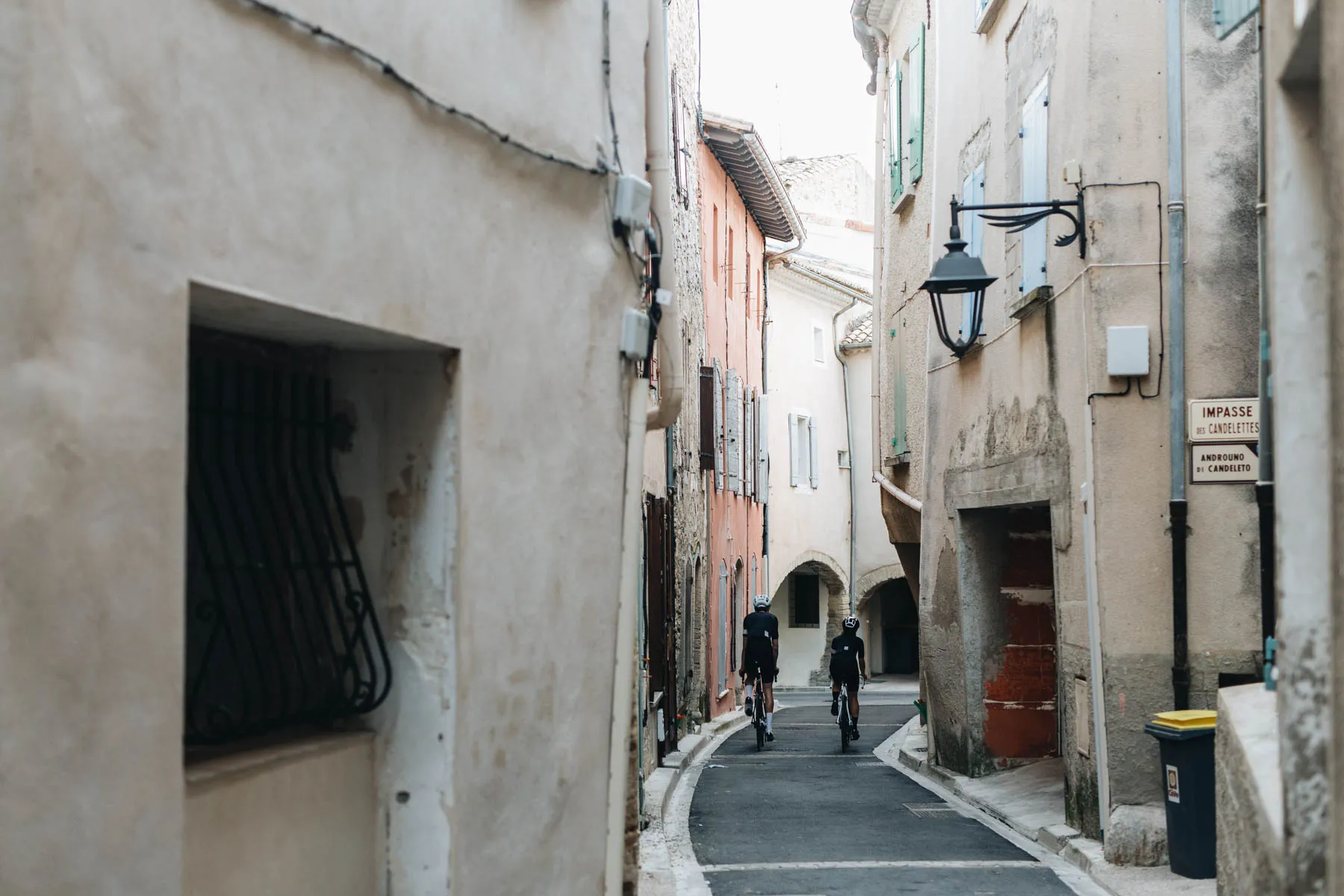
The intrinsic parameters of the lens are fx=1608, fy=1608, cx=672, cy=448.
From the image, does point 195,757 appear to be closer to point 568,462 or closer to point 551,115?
point 568,462

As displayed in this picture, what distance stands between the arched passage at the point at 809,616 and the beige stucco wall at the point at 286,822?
92.9 feet

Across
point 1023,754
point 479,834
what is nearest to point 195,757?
point 479,834

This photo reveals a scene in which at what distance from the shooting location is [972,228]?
13844mm

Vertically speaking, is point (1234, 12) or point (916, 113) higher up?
point (916, 113)

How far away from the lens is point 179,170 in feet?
12.0

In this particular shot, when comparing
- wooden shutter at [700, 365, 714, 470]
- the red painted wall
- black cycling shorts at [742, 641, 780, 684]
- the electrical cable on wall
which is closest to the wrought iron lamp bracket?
the electrical cable on wall

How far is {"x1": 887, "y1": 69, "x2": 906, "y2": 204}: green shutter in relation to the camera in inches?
740

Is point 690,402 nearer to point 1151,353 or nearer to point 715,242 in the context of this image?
point 715,242

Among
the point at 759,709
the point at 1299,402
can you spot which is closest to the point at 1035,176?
the point at 1299,402

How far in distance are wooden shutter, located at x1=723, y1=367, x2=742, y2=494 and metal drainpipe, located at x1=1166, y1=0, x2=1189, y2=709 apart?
13.8 m

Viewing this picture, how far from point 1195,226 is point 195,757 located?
7532 millimetres

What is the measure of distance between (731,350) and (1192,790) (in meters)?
16.8

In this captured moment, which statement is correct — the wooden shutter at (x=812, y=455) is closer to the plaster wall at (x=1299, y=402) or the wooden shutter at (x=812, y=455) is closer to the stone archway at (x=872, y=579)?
the stone archway at (x=872, y=579)

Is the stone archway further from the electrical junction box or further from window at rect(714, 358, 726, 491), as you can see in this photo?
the electrical junction box
